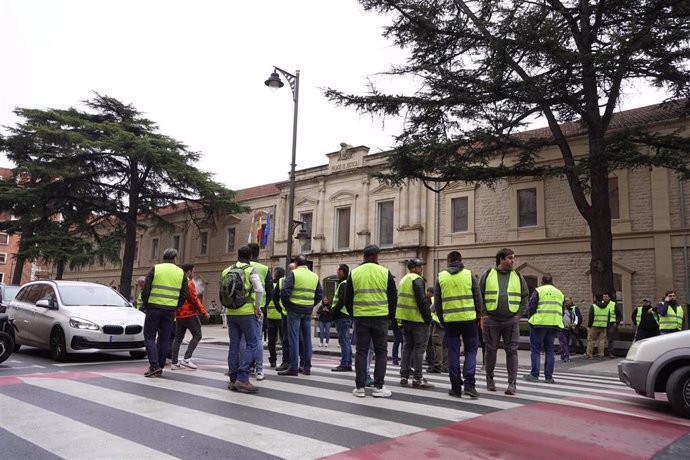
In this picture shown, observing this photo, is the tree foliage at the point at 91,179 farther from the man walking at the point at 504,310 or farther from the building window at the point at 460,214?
the man walking at the point at 504,310

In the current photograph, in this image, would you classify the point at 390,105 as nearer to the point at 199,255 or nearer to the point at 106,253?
the point at 106,253

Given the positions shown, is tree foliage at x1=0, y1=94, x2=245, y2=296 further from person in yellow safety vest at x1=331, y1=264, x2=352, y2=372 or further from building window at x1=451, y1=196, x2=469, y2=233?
person in yellow safety vest at x1=331, y1=264, x2=352, y2=372

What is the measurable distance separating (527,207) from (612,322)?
11.1 metres

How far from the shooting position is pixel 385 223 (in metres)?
31.3

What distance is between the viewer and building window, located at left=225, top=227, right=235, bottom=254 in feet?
135

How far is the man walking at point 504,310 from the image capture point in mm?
7273

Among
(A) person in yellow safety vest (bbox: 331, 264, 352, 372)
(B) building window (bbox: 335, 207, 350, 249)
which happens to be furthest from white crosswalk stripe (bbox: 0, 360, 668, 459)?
(B) building window (bbox: 335, 207, 350, 249)

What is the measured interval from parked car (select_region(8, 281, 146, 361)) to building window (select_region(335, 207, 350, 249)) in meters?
22.2

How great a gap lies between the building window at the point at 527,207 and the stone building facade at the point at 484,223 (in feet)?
0.16

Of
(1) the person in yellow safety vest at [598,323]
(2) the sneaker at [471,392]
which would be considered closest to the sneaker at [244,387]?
(2) the sneaker at [471,392]

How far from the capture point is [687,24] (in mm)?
15273

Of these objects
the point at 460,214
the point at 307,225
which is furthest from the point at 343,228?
the point at 460,214

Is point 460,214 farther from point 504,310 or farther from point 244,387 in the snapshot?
point 244,387

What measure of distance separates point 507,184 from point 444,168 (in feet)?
27.3
